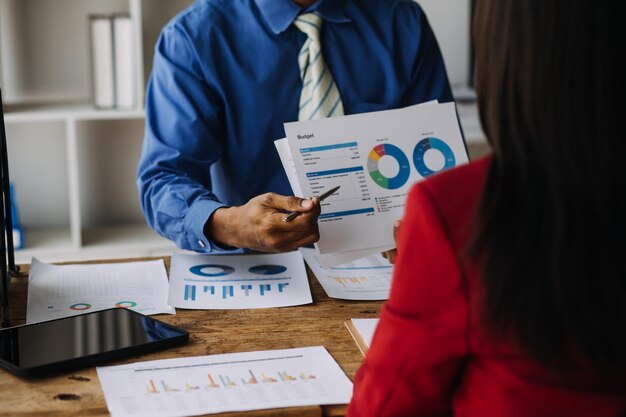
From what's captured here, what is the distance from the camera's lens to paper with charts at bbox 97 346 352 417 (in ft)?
3.52

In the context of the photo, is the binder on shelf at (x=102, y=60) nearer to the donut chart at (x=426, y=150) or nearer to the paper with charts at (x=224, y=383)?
the donut chart at (x=426, y=150)

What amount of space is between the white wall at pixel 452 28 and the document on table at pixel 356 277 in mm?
1896

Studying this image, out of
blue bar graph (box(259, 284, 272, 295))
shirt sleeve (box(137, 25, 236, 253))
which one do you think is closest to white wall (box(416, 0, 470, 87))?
shirt sleeve (box(137, 25, 236, 253))

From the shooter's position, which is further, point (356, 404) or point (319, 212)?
point (319, 212)

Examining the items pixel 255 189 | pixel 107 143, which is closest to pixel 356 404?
pixel 255 189


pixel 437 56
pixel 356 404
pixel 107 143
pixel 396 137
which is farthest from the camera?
pixel 107 143

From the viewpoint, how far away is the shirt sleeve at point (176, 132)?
178cm

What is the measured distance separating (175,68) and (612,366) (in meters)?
1.32

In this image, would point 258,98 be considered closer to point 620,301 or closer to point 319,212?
point 319,212

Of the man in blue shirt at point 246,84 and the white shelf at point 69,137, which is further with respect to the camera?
the white shelf at point 69,137

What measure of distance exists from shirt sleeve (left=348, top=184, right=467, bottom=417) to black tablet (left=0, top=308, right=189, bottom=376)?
0.44 m

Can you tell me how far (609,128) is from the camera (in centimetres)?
78

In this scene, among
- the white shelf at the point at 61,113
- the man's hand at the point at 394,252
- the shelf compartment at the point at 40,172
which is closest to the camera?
the man's hand at the point at 394,252

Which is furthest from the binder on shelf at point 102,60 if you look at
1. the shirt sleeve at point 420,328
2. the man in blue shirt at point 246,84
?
the shirt sleeve at point 420,328
